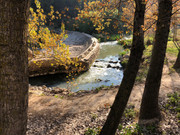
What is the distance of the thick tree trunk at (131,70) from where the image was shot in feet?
8.95

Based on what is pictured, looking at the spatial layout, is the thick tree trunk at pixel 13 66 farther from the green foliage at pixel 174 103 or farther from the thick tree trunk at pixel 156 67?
the green foliage at pixel 174 103

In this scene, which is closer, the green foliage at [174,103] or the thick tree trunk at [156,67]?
the thick tree trunk at [156,67]

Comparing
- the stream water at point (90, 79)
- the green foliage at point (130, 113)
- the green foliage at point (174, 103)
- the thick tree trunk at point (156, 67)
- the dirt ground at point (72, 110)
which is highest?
the thick tree trunk at point (156, 67)

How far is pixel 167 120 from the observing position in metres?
4.49

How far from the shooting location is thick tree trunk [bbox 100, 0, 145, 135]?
8.95 feet

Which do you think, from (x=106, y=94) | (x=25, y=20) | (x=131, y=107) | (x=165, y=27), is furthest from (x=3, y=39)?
(x=106, y=94)

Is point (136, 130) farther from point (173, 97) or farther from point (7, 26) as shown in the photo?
point (7, 26)

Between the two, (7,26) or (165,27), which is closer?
(7,26)

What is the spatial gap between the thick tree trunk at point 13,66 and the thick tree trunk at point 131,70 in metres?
1.91

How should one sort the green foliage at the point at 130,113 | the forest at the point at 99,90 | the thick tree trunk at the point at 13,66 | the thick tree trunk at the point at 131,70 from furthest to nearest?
the green foliage at the point at 130,113, the thick tree trunk at the point at 131,70, the forest at the point at 99,90, the thick tree trunk at the point at 13,66

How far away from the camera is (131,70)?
9.82 feet

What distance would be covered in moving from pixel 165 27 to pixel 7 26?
342cm

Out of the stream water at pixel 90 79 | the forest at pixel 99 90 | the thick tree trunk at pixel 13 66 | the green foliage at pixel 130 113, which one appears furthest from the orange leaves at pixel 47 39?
the thick tree trunk at pixel 13 66

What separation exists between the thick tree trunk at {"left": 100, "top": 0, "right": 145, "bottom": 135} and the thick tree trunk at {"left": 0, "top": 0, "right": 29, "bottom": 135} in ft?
6.27
